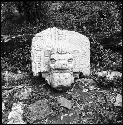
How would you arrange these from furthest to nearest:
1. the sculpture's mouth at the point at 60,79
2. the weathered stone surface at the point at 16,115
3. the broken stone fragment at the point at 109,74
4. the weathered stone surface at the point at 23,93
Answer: the broken stone fragment at the point at 109,74, the weathered stone surface at the point at 23,93, the sculpture's mouth at the point at 60,79, the weathered stone surface at the point at 16,115

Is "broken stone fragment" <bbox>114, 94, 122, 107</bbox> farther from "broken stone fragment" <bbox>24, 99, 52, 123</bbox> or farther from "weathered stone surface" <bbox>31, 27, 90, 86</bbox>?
"broken stone fragment" <bbox>24, 99, 52, 123</bbox>

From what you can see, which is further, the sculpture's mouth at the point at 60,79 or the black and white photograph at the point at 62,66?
the sculpture's mouth at the point at 60,79

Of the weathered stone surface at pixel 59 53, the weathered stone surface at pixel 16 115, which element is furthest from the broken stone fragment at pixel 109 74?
the weathered stone surface at pixel 16 115

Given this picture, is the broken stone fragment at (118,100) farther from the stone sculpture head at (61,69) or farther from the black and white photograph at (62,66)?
the stone sculpture head at (61,69)

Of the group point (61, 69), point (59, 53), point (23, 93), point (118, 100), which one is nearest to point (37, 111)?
point (23, 93)

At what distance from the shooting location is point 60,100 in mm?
6391

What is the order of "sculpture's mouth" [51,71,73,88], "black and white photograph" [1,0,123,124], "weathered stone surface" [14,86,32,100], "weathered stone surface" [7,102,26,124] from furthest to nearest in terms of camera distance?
"weathered stone surface" [14,86,32,100]
"sculpture's mouth" [51,71,73,88]
"black and white photograph" [1,0,123,124]
"weathered stone surface" [7,102,26,124]

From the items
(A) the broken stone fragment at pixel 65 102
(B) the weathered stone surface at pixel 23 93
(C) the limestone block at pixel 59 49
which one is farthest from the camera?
(C) the limestone block at pixel 59 49

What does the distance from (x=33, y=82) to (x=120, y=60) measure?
9.09ft

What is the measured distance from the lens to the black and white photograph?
6074mm

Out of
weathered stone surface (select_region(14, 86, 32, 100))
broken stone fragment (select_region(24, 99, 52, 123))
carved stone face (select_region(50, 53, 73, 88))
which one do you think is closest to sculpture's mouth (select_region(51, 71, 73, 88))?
carved stone face (select_region(50, 53, 73, 88))

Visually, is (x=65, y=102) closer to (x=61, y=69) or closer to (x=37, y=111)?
(x=37, y=111)

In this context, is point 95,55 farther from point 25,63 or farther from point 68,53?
point 25,63

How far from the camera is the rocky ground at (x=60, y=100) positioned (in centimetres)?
589
